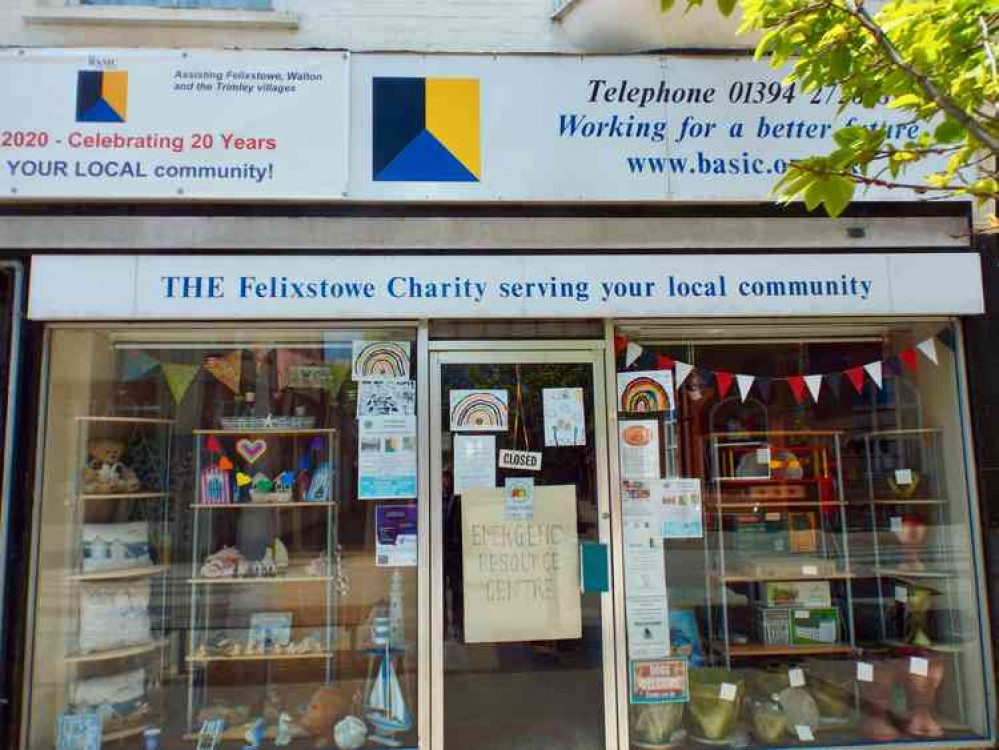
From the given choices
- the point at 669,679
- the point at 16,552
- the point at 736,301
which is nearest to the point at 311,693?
the point at 16,552

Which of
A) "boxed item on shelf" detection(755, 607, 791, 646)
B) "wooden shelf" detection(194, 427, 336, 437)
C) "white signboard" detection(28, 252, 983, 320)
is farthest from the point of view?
"boxed item on shelf" detection(755, 607, 791, 646)

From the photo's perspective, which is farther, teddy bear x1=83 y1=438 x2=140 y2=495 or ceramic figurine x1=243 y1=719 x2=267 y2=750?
teddy bear x1=83 y1=438 x2=140 y2=495

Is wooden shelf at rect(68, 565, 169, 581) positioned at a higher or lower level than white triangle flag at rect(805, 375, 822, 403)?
lower

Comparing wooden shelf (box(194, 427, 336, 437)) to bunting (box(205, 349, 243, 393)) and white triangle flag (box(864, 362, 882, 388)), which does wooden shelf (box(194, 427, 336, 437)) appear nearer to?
bunting (box(205, 349, 243, 393))

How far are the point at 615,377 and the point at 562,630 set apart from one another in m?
1.59

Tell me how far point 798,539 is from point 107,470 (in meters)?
4.64

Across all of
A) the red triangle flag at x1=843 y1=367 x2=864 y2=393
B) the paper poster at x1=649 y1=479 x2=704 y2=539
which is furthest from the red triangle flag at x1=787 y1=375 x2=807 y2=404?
the paper poster at x1=649 y1=479 x2=704 y2=539

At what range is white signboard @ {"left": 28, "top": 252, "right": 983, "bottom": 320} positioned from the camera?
14.9ft

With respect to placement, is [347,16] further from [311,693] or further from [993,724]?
[993,724]

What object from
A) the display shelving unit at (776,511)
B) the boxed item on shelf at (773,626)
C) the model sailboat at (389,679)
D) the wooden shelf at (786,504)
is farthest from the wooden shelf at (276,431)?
the boxed item on shelf at (773,626)

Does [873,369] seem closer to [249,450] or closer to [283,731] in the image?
[249,450]

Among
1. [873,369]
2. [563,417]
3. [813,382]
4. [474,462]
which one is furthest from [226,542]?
[873,369]

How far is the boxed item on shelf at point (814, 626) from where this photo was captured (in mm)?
5156

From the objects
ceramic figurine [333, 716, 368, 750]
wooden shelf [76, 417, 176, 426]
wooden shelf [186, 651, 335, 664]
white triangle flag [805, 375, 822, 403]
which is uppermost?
white triangle flag [805, 375, 822, 403]
